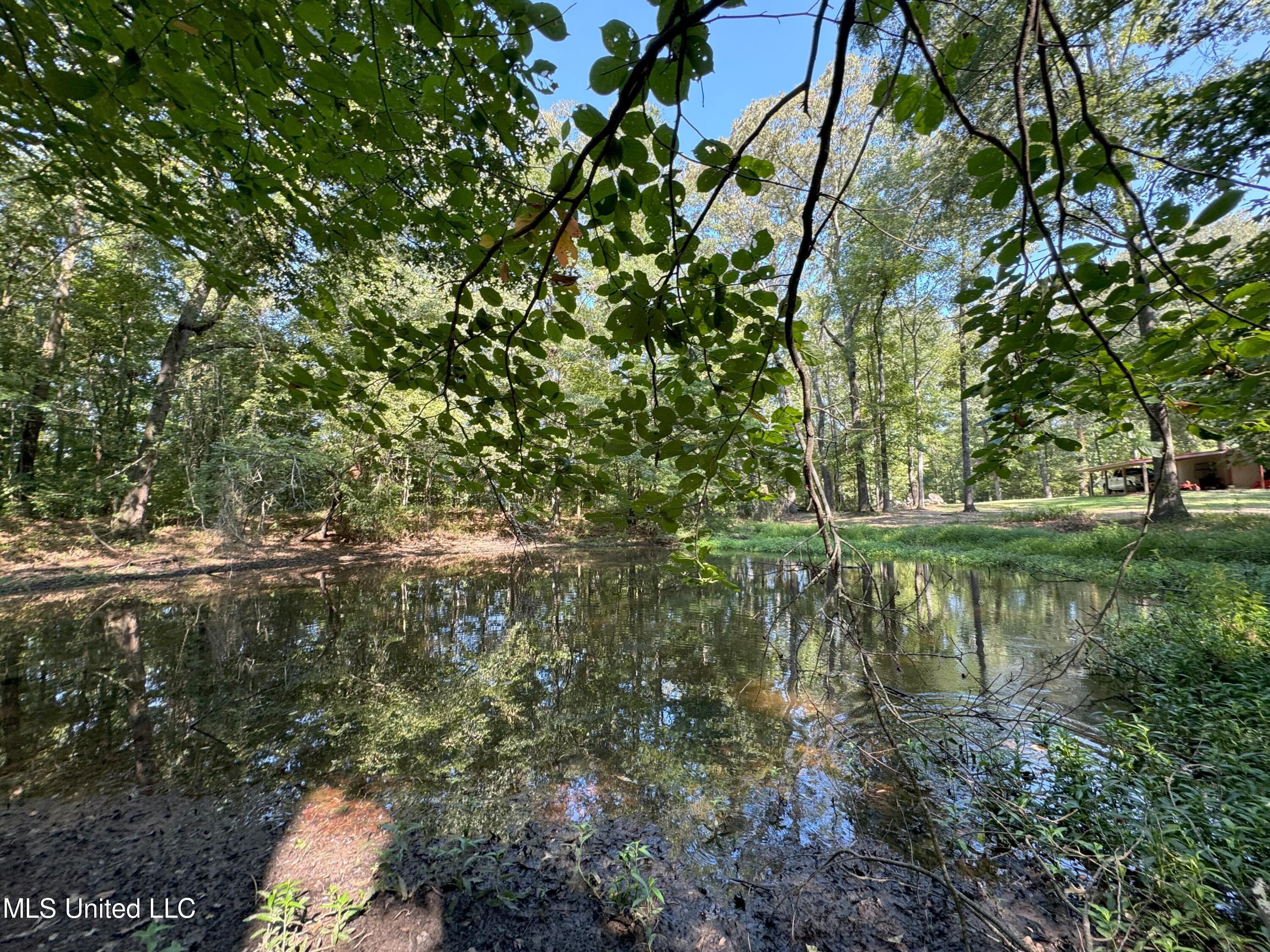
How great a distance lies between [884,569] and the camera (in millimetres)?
11234

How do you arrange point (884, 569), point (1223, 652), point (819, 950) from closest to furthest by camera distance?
point (819, 950) → point (1223, 652) → point (884, 569)

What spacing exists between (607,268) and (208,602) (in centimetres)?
1210

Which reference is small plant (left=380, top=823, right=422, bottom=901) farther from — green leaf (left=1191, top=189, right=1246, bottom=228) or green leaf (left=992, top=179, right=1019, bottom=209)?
green leaf (left=1191, top=189, right=1246, bottom=228)

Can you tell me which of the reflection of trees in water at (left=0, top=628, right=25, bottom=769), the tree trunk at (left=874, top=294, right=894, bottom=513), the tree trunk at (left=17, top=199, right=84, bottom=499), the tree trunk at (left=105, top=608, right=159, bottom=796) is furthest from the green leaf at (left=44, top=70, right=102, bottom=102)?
the tree trunk at (left=17, top=199, right=84, bottom=499)

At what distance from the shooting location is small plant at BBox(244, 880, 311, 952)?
2.18 m

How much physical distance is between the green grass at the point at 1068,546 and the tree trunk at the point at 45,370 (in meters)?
19.6

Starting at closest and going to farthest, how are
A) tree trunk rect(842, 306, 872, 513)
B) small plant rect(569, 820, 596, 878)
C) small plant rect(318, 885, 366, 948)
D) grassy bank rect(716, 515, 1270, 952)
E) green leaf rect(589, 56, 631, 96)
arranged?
green leaf rect(589, 56, 631, 96) → grassy bank rect(716, 515, 1270, 952) → small plant rect(318, 885, 366, 948) → small plant rect(569, 820, 596, 878) → tree trunk rect(842, 306, 872, 513)

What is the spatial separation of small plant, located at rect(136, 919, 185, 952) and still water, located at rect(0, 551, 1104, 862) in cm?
123

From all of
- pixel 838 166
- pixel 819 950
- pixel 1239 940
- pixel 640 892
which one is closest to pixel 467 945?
pixel 640 892

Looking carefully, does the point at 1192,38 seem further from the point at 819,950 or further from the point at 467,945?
the point at 467,945

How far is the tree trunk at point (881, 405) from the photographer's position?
16.4 m

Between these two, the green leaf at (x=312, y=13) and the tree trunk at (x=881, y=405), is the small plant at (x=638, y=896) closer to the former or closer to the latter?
the green leaf at (x=312, y=13)

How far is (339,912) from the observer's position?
7.73 feet

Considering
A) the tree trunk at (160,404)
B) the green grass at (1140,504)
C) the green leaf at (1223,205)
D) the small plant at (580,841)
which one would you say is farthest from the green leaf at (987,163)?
the tree trunk at (160,404)
